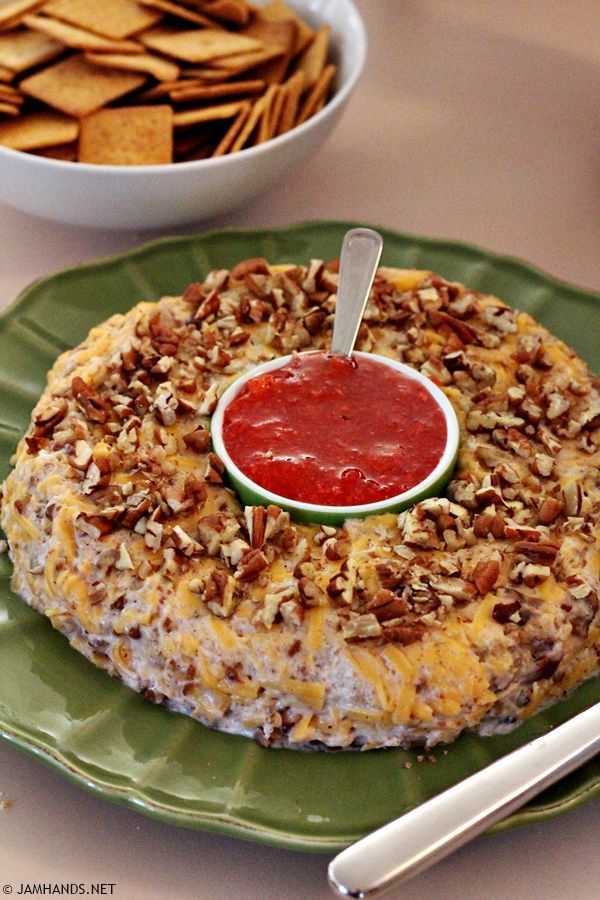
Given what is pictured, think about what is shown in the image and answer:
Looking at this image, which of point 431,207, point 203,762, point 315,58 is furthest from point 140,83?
point 203,762

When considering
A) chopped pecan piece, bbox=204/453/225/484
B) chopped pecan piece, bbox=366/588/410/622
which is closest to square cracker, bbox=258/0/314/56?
chopped pecan piece, bbox=204/453/225/484

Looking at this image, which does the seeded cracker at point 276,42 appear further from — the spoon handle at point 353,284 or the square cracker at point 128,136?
the spoon handle at point 353,284

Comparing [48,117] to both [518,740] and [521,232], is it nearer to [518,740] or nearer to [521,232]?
[521,232]

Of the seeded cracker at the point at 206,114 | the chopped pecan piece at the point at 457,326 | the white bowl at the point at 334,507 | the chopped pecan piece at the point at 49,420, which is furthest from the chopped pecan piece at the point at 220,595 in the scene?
the seeded cracker at the point at 206,114

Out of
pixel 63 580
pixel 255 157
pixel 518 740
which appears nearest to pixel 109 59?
pixel 255 157

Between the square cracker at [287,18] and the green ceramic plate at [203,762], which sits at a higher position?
the square cracker at [287,18]

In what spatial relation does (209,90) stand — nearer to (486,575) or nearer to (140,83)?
(140,83)
